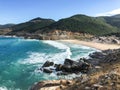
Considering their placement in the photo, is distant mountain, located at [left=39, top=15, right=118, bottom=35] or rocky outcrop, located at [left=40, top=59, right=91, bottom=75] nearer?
rocky outcrop, located at [left=40, top=59, right=91, bottom=75]

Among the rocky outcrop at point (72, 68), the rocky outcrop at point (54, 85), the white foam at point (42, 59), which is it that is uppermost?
the rocky outcrop at point (54, 85)

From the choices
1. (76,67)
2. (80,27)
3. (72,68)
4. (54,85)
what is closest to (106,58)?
(76,67)

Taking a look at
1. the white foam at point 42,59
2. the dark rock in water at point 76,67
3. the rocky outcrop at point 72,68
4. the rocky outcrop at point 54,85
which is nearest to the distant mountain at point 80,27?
the white foam at point 42,59

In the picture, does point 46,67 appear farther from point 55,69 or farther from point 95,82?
point 95,82

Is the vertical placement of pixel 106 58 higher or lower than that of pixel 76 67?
higher

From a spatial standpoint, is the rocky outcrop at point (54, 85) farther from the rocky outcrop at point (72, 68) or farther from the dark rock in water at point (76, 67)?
the dark rock in water at point (76, 67)

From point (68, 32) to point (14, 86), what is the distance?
4873 inches

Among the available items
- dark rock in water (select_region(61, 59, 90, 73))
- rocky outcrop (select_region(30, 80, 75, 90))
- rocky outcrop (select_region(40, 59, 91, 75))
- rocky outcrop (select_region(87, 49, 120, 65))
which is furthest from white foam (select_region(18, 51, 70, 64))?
rocky outcrop (select_region(30, 80, 75, 90))

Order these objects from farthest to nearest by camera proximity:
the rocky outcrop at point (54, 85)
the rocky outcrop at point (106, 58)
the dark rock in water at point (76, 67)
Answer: the dark rock in water at point (76, 67) → the rocky outcrop at point (106, 58) → the rocky outcrop at point (54, 85)

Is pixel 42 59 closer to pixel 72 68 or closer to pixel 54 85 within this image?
pixel 72 68

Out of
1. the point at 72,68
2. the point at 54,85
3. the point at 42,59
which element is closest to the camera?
the point at 54,85

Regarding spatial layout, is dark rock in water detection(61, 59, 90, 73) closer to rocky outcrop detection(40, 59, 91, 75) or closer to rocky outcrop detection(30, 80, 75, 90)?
rocky outcrop detection(40, 59, 91, 75)

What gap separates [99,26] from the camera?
17788 cm

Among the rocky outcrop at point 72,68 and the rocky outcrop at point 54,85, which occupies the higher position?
the rocky outcrop at point 54,85
